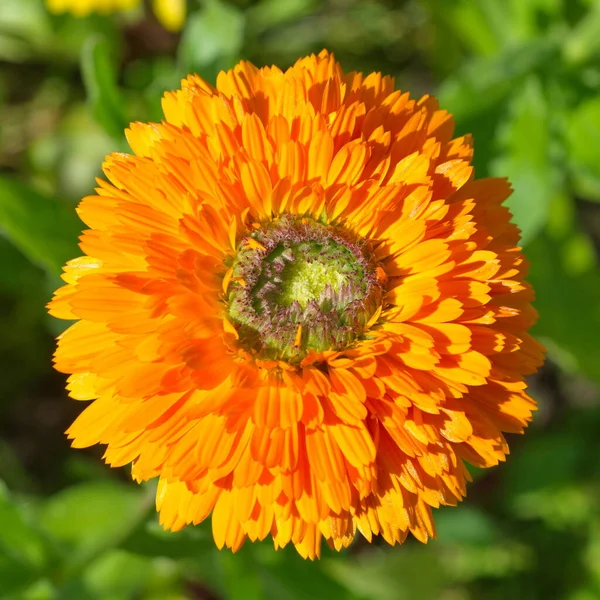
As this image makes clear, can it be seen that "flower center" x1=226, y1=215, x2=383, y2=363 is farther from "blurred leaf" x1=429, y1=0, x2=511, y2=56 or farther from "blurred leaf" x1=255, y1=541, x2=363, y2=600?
"blurred leaf" x1=429, y1=0, x2=511, y2=56

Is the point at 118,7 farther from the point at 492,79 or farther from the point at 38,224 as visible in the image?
the point at 492,79

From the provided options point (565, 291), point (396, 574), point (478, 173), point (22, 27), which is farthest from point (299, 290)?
point (22, 27)

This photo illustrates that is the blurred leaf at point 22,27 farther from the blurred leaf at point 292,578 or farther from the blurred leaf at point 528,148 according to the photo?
the blurred leaf at point 292,578

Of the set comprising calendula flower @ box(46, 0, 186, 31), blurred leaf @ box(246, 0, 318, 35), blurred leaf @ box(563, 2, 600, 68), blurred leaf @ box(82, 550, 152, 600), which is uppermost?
blurred leaf @ box(563, 2, 600, 68)

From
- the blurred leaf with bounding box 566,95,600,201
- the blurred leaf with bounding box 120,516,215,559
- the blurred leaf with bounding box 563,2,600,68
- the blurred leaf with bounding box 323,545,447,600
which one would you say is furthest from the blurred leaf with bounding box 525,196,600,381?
the blurred leaf with bounding box 120,516,215,559

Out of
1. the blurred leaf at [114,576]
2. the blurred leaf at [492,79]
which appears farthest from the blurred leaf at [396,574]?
the blurred leaf at [492,79]

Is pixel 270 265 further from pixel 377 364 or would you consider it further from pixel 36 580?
pixel 36 580

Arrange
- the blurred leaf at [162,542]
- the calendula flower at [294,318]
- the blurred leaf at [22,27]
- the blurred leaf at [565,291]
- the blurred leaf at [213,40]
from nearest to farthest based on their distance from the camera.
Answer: the calendula flower at [294,318], the blurred leaf at [162,542], the blurred leaf at [213,40], the blurred leaf at [565,291], the blurred leaf at [22,27]

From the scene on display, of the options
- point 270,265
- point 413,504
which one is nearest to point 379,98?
point 270,265
